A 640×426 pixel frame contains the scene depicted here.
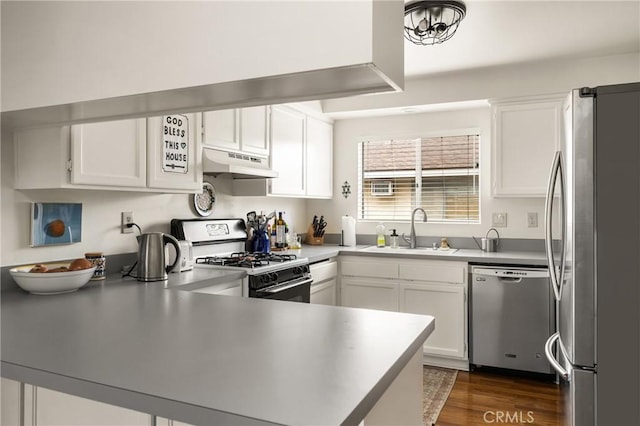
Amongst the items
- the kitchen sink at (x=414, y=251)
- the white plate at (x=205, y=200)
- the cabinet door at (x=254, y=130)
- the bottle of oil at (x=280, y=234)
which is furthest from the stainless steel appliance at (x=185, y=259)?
the kitchen sink at (x=414, y=251)

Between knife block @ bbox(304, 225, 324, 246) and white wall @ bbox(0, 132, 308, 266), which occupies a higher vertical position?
white wall @ bbox(0, 132, 308, 266)

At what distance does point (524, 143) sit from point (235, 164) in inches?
91.6

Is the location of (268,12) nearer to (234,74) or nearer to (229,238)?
(234,74)

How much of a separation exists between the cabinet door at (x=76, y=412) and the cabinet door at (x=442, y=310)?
288 centimetres

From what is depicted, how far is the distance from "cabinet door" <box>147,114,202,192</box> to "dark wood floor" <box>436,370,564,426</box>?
2083 millimetres

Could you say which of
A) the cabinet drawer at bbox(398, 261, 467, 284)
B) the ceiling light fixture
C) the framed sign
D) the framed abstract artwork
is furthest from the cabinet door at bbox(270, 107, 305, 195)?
the framed abstract artwork

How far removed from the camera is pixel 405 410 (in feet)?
4.33

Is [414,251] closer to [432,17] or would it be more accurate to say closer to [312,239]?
[312,239]

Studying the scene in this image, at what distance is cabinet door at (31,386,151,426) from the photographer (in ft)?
3.29

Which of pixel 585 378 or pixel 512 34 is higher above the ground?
pixel 512 34

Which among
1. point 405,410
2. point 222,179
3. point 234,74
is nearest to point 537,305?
point 405,410

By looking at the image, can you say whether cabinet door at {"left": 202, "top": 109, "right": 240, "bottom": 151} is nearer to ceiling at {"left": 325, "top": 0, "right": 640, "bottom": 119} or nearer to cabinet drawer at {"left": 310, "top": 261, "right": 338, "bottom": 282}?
cabinet drawer at {"left": 310, "top": 261, "right": 338, "bottom": 282}

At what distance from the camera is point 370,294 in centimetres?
378

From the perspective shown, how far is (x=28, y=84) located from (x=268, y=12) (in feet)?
2.83
